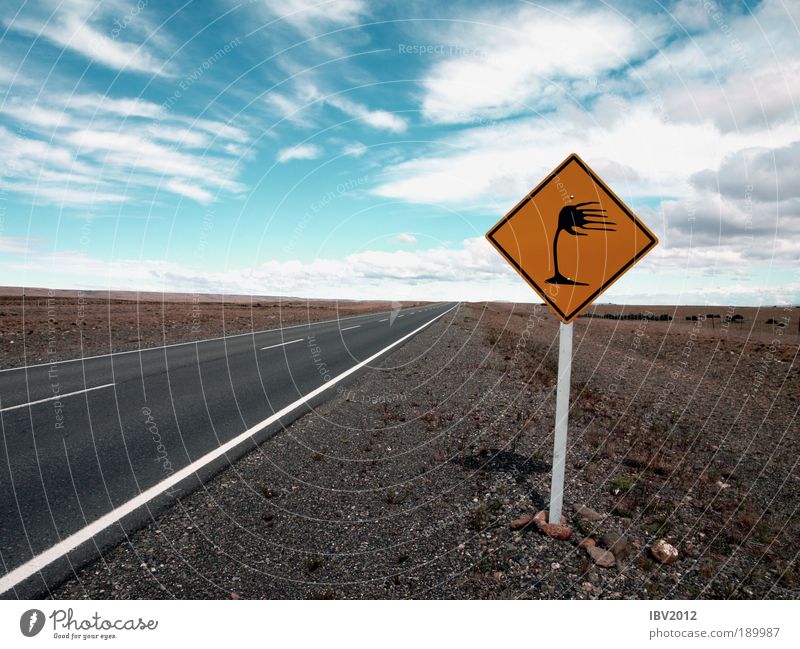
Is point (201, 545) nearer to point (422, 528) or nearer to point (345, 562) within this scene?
point (345, 562)

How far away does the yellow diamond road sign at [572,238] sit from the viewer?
3787mm

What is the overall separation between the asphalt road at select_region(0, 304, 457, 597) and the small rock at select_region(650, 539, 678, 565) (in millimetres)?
4143

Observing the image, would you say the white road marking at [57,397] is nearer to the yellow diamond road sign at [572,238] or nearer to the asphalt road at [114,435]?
the asphalt road at [114,435]

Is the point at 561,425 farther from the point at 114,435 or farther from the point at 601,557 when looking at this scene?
the point at 114,435

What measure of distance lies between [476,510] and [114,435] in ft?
16.1

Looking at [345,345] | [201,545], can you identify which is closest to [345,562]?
[201,545]

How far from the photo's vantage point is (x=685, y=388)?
36.8 ft
